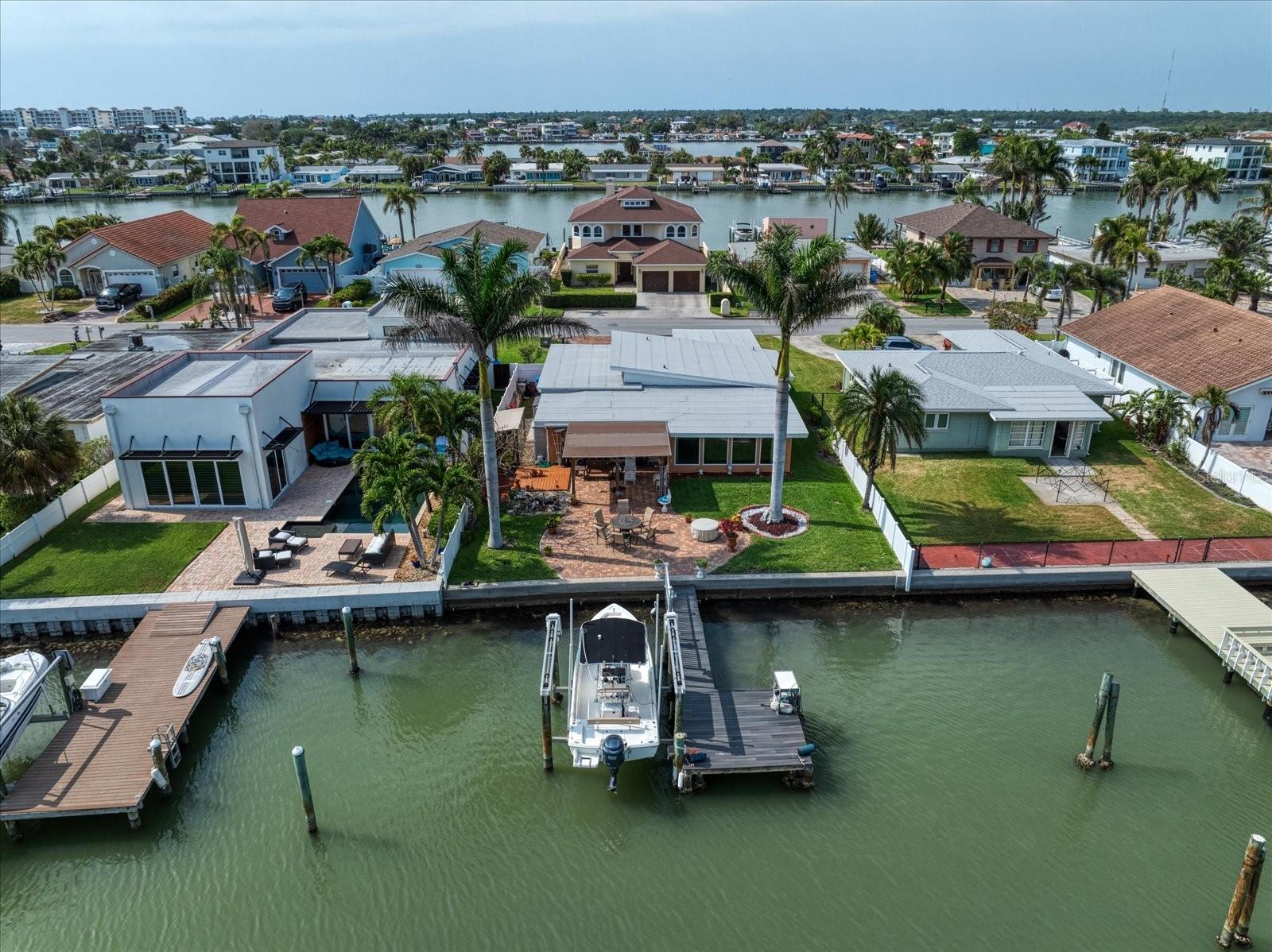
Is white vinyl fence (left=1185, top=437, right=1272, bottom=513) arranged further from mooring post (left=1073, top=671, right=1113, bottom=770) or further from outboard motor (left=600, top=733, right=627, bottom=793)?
outboard motor (left=600, top=733, right=627, bottom=793)

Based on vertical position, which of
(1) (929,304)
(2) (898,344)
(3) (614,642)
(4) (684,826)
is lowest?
(4) (684,826)

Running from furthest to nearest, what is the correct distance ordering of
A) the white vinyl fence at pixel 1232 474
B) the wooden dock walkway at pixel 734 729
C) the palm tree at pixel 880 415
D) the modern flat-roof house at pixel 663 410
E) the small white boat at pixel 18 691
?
the modern flat-roof house at pixel 663 410 → the white vinyl fence at pixel 1232 474 → the palm tree at pixel 880 415 → the small white boat at pixel 18 691 → the wooden dock walkway at pixel 734 729

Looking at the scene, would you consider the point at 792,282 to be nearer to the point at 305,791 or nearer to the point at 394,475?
the point at 394,475

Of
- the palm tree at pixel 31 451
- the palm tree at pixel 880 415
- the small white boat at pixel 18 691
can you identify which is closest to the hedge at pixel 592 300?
the palm tree at pixel 880 415

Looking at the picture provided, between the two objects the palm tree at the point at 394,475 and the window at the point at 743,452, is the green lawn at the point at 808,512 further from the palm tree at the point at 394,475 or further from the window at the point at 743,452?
the palm tree at the point at 394,475

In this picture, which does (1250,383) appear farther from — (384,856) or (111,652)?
(111,652)

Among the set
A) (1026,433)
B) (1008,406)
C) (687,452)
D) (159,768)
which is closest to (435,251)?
(687,452)
